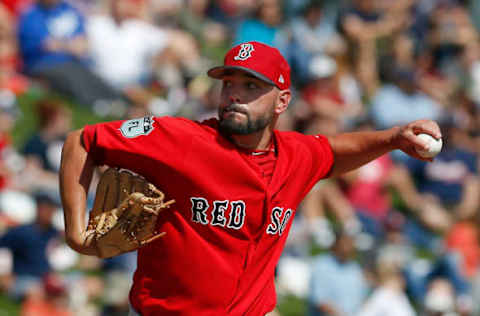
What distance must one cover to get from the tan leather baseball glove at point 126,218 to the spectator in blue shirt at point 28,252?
10.4 feet

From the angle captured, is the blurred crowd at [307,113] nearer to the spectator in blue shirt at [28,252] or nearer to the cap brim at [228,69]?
the spectator in blue shirt at [28,252]

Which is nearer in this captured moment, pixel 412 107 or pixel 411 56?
pixel 412 107

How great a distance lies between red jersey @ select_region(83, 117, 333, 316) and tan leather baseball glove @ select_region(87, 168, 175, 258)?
0.19 feet

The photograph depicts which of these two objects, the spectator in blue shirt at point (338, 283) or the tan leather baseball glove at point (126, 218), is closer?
the tan leather baseball glove at point (126, 218)

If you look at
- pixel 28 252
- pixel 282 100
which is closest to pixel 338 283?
pixel 28 252

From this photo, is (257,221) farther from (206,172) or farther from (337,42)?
(337,42)

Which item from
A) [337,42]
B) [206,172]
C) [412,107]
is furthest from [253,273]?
[337,42]

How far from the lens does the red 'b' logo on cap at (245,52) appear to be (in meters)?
3.71

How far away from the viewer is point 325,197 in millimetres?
8797

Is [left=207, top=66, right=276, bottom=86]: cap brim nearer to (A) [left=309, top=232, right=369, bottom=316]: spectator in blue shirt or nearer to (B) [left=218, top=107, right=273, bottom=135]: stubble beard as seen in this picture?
(B) [left=218, top=107, right=273, bottom=135]: stubble beard

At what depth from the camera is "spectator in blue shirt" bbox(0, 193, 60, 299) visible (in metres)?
6.69

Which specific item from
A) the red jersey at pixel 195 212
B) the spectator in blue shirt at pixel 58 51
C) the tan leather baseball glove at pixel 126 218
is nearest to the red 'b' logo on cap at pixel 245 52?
the red jersey at pixel 195 212

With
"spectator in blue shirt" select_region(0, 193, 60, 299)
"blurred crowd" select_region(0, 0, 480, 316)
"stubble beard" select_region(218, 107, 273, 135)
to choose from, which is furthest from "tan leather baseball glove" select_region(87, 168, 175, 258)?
"spectator in blue shirt" select_region(0, 193, 60, 299)

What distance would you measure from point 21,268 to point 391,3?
7.89m
